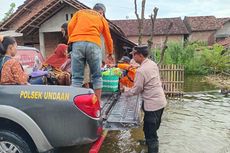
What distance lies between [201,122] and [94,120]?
17.6 feet

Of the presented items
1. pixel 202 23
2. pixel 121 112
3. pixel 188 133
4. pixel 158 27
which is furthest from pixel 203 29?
pixel 121 112

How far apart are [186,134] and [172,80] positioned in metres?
7.19

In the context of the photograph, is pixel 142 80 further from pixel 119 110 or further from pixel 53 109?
pixel 53 109

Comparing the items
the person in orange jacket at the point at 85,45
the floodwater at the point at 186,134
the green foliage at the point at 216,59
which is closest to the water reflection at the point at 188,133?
the floodwater at the point at 186,134

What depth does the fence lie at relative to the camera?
13.6 meters

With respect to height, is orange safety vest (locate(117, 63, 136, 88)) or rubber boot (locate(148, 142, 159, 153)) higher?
orange safety vest (locate(117, 63, 136, 88))

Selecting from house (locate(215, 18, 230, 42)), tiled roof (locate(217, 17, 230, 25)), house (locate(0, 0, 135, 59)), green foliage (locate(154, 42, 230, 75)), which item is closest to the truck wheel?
house (locate(0, 0, 135, 59))

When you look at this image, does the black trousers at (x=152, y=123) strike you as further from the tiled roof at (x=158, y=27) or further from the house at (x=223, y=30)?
the house at (x=223, y=30)

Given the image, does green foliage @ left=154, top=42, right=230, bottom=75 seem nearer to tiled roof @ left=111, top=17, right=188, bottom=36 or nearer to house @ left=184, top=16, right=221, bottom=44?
tiled roof @ left=111, top=17, right=188, bottom=36

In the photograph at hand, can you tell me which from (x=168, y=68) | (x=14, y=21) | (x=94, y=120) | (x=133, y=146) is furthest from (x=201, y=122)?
(x=14, y=21)

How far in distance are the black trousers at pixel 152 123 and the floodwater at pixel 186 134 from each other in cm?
68

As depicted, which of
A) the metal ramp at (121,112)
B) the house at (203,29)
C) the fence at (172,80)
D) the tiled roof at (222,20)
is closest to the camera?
the metal ramp at (121,112)

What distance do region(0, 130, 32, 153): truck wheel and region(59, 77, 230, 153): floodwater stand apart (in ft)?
5.54

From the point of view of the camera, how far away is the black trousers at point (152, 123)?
5.06m
